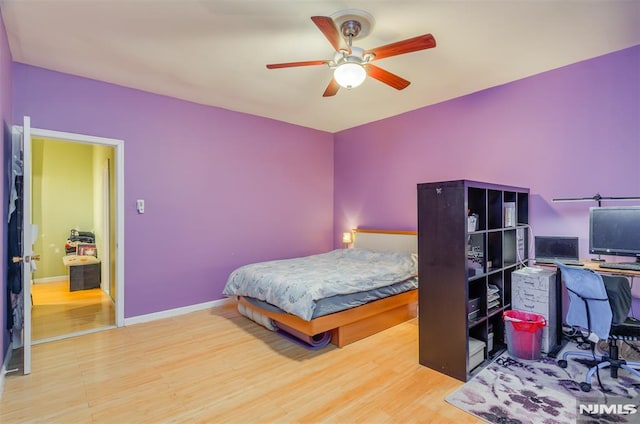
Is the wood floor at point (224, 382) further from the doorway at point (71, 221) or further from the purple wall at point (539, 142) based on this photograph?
the purple wall at point (539, 142)

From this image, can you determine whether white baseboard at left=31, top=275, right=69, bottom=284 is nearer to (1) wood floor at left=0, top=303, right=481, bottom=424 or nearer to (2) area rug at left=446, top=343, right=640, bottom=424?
(1) wood floor at left=0, top=303, right=481, bottom=424

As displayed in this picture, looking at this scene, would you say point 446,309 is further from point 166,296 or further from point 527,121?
point 166,296

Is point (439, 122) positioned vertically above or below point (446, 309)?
above

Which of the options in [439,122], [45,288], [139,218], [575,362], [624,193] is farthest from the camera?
[45,288]

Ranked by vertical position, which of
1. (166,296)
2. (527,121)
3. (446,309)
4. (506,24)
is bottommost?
(166,296)

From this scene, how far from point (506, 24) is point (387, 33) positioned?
94 centimetres

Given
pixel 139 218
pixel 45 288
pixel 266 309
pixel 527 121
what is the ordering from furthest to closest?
pixel 45 288 → pixel 139 218 → pixel 527 121 → pixel 266 309

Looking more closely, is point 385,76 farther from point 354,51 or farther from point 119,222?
point 119,222

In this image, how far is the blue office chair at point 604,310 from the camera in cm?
225

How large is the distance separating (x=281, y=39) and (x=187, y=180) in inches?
92.0

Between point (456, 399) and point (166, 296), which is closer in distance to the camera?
point (456, 399)

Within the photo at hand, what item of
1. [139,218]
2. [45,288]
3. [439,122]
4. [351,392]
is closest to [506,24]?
[439,122]

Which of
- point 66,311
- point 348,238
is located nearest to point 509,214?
point 348,238

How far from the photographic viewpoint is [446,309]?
2.60 metres
